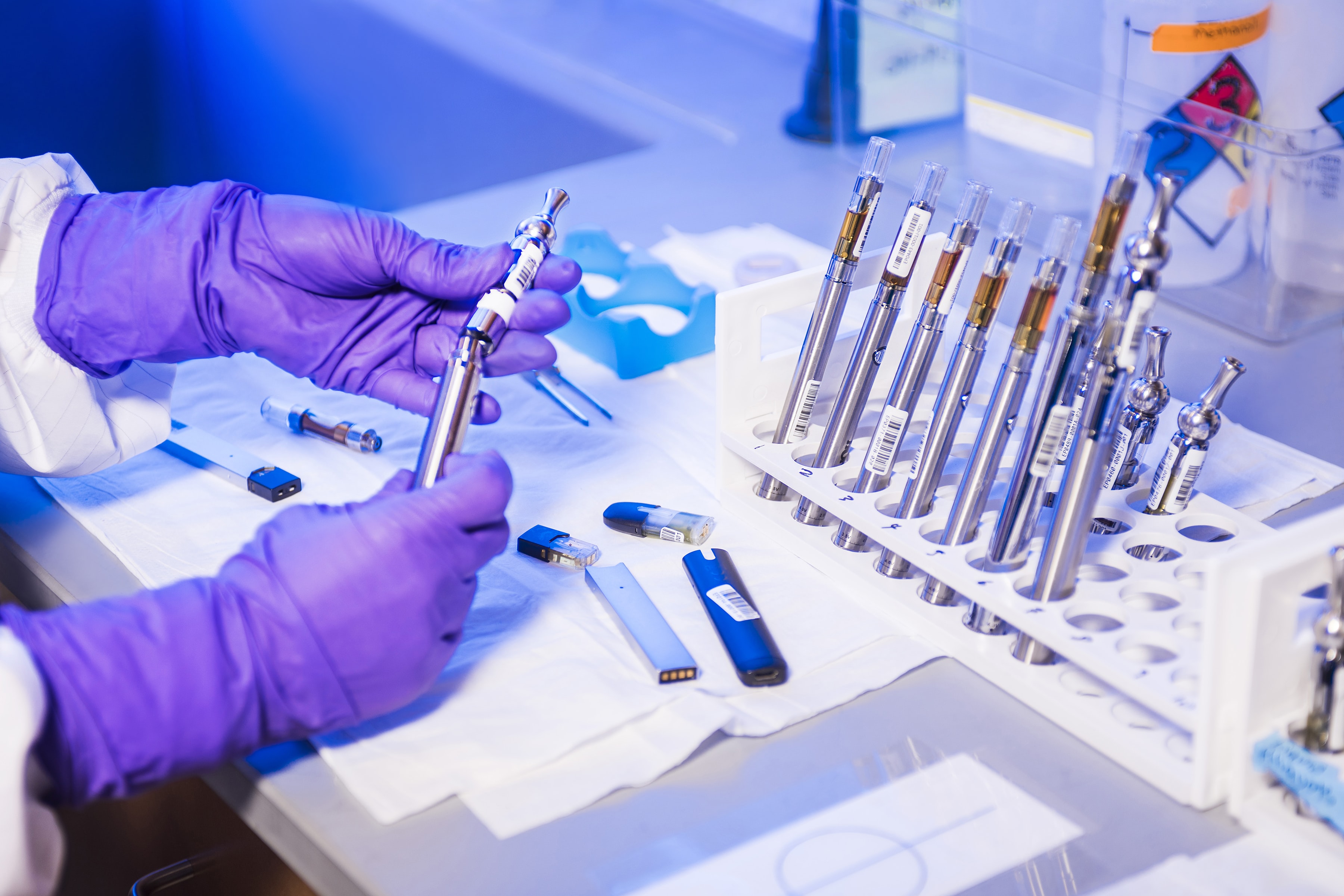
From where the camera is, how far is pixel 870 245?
1250mm

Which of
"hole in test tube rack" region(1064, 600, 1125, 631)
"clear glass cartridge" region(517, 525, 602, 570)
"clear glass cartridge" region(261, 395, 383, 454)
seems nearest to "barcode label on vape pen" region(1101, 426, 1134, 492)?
"hole in test tube rack" region(1064, 600, 1125, 631)

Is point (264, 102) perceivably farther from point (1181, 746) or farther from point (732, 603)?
point (1181, 746)

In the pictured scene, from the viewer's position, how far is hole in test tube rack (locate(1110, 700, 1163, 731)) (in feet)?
2.03

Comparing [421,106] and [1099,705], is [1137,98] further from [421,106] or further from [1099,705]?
[421,106]

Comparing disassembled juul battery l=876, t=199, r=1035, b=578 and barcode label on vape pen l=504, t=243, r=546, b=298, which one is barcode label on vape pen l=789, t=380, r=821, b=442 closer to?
disassembled juul battery l=876, t=199, r=1035, b=578

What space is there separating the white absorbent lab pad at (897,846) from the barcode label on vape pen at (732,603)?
14cm

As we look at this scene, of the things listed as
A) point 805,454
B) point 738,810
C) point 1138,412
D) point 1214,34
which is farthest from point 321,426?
point 1214,34

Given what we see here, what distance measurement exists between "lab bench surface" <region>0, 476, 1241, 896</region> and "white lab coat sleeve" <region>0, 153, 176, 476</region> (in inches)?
12.7

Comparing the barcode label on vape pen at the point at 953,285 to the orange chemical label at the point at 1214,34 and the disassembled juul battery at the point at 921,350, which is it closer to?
the disassembled juul battery at the point at 921,350

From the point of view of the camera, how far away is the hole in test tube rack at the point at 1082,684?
643 mm

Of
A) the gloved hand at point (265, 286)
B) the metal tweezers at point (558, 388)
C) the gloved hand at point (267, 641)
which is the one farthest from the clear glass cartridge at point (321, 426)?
the gloved hand at point (267, 641)

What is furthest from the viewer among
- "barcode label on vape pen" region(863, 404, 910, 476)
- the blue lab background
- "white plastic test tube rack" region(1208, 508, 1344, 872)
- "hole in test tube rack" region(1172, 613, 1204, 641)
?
the blue lab background

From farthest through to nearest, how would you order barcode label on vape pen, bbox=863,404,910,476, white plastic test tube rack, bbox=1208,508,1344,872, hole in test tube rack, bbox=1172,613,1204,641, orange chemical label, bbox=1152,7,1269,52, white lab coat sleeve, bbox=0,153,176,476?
orange chemical label, bbox=1152,7,1269,52 < white lab coat sleeve, bbox=0,153,176,476 < barcode label on vape pen, bbox=863,404,910,476 < hole in test tube rack, bbox=1172,613,1204,641 < white plastic test tube rack, bbox=1208,508,1344,872

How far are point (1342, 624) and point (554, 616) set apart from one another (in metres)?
0.42
